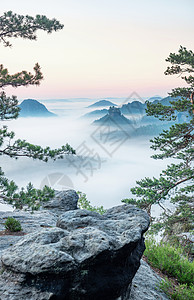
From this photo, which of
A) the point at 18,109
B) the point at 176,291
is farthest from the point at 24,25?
the point at 176,291

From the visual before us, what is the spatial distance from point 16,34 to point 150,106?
22.1 ft

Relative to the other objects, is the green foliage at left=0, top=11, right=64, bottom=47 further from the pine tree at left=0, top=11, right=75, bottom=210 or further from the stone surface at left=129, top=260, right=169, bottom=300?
the stone surface at left=129, top=260, right=169, bottom=300

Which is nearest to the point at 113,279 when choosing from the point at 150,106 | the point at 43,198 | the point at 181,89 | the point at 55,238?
the point at 55,238

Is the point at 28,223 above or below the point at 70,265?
above

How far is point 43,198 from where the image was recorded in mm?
7805

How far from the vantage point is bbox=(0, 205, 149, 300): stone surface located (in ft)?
13.0

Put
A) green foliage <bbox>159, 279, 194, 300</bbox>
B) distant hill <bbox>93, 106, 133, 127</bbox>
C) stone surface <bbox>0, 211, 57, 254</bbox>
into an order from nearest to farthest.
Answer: green foliage <bbox>159, 279, 194, 300</bbox>
stone surface <bbox>0, 211, 57, 254</bbox>
distant hill <bbox>93, 106, 133, 127</bbox>

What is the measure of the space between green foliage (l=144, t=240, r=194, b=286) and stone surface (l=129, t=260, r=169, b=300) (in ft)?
2.33

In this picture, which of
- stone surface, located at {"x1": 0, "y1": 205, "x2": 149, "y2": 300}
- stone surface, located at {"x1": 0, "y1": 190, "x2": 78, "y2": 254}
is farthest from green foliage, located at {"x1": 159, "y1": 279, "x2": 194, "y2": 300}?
stone surface, located at {"x1": 0, "y1": 190, "x2": 78, "y2": 254}

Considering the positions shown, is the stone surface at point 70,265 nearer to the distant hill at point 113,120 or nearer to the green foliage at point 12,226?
the green foliage at point 12,226

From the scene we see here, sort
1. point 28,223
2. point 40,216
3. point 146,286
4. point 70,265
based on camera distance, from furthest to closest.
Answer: point 40,216, point 28,223, point 146,286, point 70,265

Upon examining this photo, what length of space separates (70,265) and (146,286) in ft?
11.7

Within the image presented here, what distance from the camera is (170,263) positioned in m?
7.92

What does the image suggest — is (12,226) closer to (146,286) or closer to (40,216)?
(40,216)
